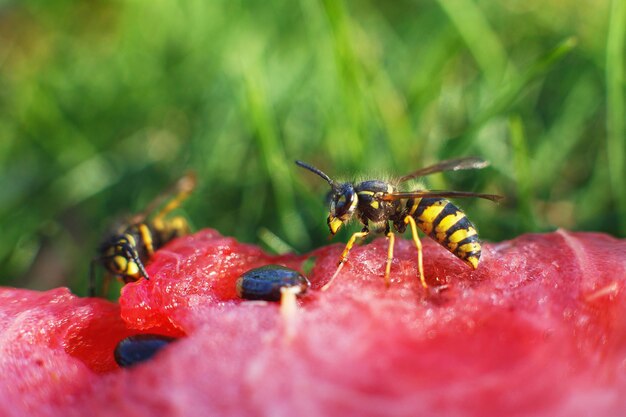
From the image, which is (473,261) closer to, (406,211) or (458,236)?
(458,236)

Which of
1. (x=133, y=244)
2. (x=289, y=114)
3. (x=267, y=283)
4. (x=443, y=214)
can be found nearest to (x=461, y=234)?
(x=443, y=214)

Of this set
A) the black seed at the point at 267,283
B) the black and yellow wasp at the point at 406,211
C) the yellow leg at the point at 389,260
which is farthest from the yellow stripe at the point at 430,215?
the black seed at the point at 267,283

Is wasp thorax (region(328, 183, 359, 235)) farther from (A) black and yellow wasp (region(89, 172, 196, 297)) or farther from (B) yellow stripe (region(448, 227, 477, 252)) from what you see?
(A) black and yellow wasp (region(89, 172, 196, 297))

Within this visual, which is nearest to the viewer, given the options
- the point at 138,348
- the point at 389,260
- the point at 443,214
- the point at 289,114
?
the point at 138,348

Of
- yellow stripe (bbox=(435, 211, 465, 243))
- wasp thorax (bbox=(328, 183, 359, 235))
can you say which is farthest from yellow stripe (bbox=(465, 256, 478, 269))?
wasp thorax (bbox=(328, 183, 359, 235))

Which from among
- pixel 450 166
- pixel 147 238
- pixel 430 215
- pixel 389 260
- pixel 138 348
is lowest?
pixel 138 348

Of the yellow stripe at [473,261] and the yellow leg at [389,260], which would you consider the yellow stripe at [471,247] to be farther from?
the yellow leg at [389,260]

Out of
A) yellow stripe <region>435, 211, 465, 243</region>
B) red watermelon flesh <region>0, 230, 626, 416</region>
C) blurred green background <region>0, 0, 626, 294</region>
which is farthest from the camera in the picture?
blurred green background <region>0, 0, 626, 294</region>
